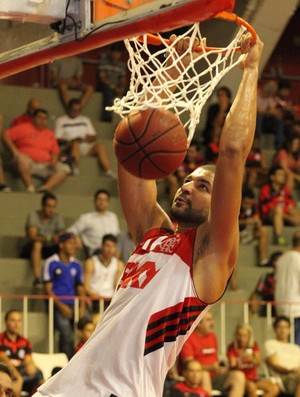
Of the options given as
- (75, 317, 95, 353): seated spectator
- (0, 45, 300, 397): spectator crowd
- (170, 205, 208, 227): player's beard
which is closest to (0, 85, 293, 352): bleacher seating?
(0, 45, 300, 397): spectator crowd

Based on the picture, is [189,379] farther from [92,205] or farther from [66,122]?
[66,122]

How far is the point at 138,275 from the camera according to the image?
5.06 metres

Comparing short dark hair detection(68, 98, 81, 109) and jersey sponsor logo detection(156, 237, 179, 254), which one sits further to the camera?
short dark hair detection(68, 98, 81, 109)

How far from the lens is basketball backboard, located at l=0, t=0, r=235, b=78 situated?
4656 millimetres

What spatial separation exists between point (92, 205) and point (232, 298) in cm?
211

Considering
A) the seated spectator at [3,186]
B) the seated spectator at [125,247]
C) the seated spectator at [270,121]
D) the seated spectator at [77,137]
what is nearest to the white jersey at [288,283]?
the seated spectator at [125,247]

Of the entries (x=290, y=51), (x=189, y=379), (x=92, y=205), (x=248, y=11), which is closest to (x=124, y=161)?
(x=189, y=379)

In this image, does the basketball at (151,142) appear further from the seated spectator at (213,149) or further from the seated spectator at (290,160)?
the seated spectator at (290,160)

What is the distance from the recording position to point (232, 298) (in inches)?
499

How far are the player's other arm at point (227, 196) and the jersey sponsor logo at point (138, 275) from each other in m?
0.22

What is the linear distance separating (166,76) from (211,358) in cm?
557

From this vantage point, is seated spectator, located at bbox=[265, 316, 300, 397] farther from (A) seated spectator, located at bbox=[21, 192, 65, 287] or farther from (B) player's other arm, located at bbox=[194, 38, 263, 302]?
(B) player's other arm, located at bbox=[194, 38, 263, 302]

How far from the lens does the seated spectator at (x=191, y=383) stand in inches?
395

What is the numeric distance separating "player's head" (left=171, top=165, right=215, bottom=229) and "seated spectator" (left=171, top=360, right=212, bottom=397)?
4.99 meters
